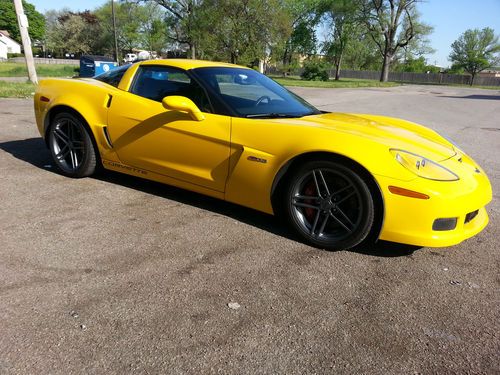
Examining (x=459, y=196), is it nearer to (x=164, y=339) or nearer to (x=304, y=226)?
(x=304, y=226)

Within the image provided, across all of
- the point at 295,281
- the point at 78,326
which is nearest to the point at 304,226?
the point at 295,281

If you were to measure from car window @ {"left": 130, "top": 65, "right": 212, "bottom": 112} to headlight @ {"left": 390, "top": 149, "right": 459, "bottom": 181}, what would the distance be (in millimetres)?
1585

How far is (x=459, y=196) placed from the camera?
2.74 metres

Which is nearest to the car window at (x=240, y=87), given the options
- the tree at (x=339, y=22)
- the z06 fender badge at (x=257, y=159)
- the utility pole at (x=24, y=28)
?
the z06 fender badge at (x=257, y=159)

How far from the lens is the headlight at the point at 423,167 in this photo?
2.74 metres

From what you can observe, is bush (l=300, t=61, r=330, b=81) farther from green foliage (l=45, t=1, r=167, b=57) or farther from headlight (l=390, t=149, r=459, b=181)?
headlight (l=390, t=149, r=459, b=181)

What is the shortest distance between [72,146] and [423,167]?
11.3 feet

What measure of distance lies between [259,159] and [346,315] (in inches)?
52.9

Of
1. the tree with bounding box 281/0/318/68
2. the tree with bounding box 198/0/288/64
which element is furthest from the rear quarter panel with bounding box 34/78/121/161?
the tree with bounding box 281/0/318/68

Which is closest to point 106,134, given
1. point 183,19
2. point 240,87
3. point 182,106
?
point 182,106

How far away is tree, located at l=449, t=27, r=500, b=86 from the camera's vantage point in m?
80.6

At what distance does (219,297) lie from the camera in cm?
239

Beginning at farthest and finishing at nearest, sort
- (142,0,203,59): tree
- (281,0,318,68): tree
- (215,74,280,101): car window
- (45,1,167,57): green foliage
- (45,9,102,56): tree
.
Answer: (45,9,102,56): tree
(45,1,167,57): green foliage
(281,0,318,68): tree
(142,0,203,59): tree
(215,74,280,101): car window

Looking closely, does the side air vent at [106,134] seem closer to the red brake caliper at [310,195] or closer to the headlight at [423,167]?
the red brake caliper at [310,195]
